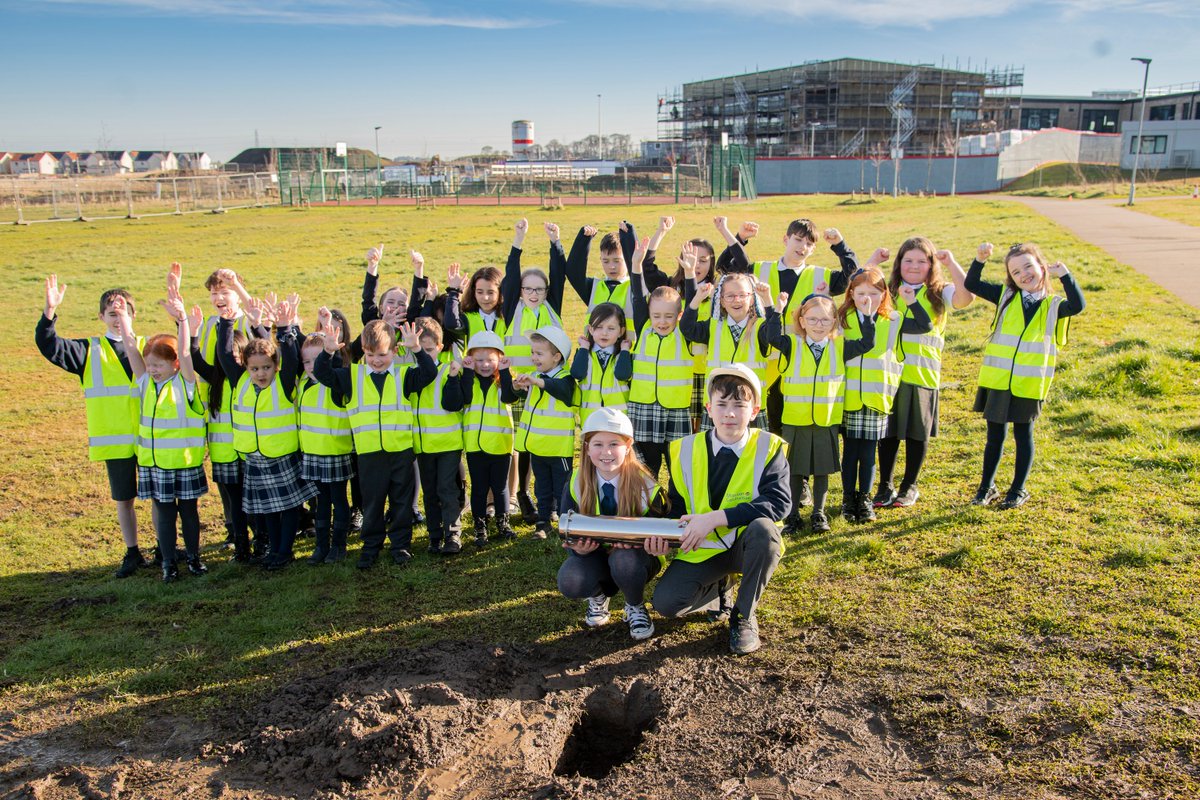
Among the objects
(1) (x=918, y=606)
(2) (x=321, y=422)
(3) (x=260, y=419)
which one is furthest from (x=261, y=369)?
(1) (x=918, y=606)

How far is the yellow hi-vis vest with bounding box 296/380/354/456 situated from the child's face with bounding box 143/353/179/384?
35.6 inches

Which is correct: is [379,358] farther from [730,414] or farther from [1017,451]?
[1017,451]

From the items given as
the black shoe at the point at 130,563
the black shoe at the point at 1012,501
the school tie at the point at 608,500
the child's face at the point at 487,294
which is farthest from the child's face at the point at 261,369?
the black shoe at the point at 1012,501

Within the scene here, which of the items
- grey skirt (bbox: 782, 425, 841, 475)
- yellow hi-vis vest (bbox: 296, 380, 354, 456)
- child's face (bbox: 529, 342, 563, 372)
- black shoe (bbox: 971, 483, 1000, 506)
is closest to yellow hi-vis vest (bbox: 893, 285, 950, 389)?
grey skirt (bbox: 782, 425, 841, 475)

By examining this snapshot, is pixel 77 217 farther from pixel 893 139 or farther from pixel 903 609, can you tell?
pixel 893 139

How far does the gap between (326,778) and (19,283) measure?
807 inches

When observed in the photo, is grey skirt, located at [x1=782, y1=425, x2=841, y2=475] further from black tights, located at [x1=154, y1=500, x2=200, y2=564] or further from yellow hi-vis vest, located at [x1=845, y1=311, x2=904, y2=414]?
black tights, located at [x1=154, y1=500, x2=200, y2=564]

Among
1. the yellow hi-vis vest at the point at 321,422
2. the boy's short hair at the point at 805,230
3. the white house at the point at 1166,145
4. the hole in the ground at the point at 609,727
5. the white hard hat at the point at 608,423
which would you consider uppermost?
the white house at the point at 1166,145

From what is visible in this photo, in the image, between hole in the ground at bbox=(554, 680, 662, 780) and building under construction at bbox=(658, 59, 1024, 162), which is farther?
building under construction at bbox=(658, 59, 1024, 162)

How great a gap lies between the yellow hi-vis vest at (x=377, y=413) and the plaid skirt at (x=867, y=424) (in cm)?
328

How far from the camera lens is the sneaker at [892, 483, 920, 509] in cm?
678

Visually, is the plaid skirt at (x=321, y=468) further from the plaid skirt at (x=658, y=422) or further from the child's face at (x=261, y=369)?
the plaid skirt at (x=658, y=422)

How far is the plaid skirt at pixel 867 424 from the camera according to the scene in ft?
20.8

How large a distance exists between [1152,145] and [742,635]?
7936 centimetres
